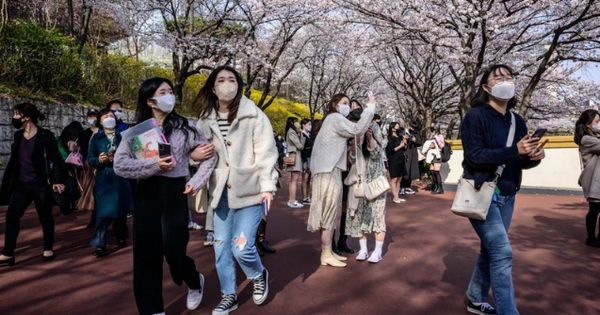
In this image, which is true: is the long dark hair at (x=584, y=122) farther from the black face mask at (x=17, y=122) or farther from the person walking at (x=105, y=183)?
the black face mask at (x=17, y=122)

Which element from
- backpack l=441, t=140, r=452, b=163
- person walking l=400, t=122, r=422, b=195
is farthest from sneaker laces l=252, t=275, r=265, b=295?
backpack l=441, t=140, r=452, b=163

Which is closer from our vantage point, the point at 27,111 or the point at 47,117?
the point at 27,111

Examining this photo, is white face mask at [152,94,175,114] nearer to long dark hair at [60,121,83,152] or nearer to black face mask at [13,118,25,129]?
black face mask at [13,118,25,129]

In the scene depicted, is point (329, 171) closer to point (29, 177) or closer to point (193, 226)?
point (193, 226)

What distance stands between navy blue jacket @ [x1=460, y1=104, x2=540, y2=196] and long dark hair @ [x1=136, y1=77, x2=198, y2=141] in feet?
6.45

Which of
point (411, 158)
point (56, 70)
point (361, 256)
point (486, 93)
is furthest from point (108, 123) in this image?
point (411, 158)

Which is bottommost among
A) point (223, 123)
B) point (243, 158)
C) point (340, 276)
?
point (340, 276)

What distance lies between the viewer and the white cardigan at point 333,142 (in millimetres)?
4566

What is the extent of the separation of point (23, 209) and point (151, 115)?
8.45 ft

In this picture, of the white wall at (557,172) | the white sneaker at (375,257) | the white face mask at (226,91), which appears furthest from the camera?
the white wall at (557,172)

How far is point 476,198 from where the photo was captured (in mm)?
2980

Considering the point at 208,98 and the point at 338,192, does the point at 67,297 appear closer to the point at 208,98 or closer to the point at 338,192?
the point at 208,98

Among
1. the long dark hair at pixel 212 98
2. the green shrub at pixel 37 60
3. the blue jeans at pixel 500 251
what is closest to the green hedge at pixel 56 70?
the green shrub at pixel 37 60

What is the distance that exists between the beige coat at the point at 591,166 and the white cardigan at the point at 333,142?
297cm
